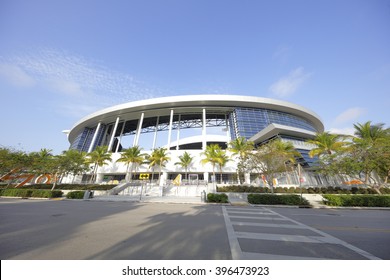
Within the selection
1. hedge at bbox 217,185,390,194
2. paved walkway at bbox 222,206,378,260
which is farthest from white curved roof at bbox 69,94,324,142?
paved walkway at bbox 222,206,378,260

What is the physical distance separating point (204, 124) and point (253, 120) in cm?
1422

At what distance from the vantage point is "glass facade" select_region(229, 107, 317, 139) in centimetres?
4200

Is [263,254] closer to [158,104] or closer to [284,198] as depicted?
[284,198]

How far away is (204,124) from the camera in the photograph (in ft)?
139

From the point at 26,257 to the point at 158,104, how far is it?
1714 inches

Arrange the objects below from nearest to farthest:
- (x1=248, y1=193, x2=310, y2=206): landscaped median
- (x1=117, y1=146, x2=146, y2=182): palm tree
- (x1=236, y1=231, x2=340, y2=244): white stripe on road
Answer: (x1=236, y1=231, x2=340, y2=244): white stripe on road < (x1=248, y1=193, x2=310, y2=206): landscaped median < (x1=117, y1=146, x2=146, y2=182): palm tree

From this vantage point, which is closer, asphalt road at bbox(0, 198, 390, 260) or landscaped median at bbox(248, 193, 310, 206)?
asphalt road at bbox(0, 198, 390, 260)

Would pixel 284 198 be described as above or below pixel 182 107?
below

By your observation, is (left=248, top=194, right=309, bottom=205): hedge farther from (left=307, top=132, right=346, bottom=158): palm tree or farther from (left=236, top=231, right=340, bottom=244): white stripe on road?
(left=307, top=132, right=346, bottom=158): palm tree

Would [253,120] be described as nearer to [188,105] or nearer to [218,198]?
[188,105]

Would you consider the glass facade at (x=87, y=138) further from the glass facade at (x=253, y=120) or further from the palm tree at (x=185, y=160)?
the glass facade at (x=253, y=120)

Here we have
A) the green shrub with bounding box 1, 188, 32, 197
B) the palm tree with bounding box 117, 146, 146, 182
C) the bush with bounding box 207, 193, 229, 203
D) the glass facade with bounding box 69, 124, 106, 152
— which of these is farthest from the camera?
the glass facade with bounding box 69, 124, 106, 152
